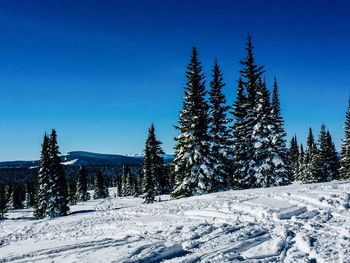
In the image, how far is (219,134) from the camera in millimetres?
30219

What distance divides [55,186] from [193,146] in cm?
2606

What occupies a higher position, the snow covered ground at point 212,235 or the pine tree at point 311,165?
the pine tree at point 311,165

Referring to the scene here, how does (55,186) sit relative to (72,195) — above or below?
above

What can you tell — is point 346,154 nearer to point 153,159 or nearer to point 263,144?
point 263,144

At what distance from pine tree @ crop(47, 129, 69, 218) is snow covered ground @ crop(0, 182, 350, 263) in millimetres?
32557

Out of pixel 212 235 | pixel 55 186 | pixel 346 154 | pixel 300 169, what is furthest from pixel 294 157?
pixel 212 235

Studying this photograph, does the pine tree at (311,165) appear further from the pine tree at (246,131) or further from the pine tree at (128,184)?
the pine tree at (128,184)

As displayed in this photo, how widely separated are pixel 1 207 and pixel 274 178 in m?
79.2

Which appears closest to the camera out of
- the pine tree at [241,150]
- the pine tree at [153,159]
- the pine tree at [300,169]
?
the pine tree at [241,150]

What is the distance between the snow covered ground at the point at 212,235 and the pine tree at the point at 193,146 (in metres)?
12.6

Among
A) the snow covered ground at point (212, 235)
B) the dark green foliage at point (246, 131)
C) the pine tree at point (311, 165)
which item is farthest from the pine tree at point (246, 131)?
the pine tree at point (311, 165)

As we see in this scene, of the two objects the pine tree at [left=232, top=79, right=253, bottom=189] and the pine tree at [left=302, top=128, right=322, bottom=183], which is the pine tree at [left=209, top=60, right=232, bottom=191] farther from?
the pine tree at [left=302, top=128, right=322, bottom=183]

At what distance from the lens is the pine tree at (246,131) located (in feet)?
102

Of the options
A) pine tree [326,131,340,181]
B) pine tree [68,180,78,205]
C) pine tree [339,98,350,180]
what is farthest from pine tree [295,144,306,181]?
pine tree [68,180,78,205]
